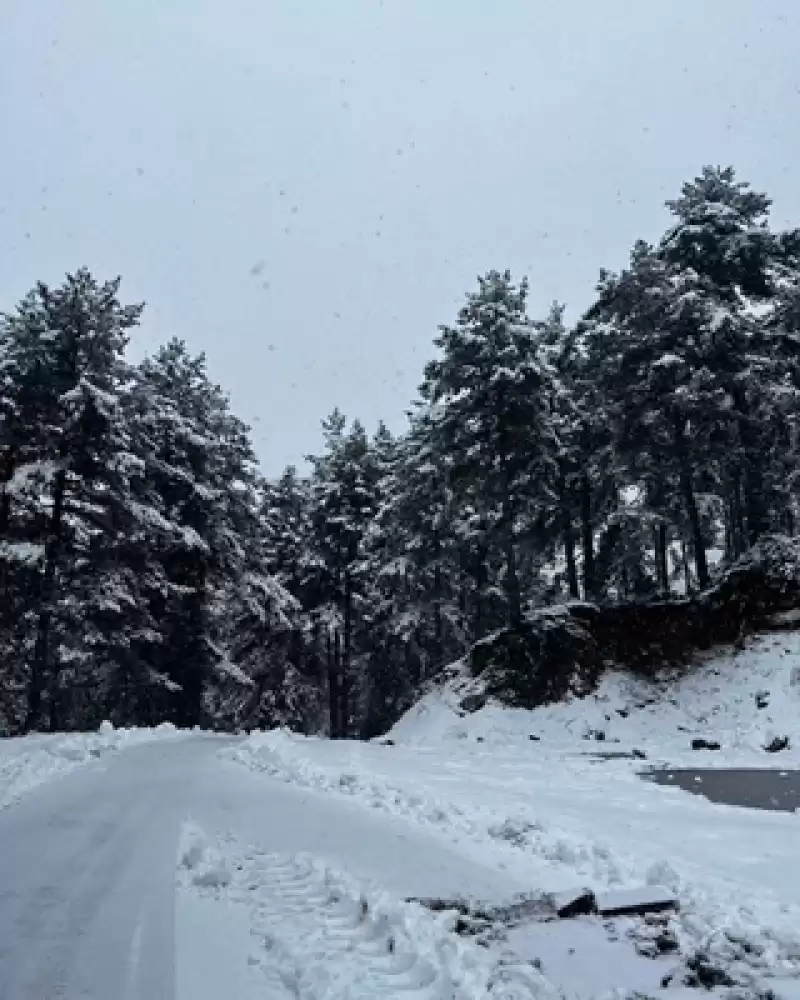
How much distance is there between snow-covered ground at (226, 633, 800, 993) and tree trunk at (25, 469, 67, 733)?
5.79m

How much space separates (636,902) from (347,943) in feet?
6.41

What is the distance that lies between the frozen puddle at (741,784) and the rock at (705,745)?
112 inches

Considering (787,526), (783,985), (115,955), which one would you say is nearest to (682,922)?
(783,985)

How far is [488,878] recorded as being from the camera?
6.12 meters

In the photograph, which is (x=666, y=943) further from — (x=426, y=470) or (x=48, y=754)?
(x=426, y=470)

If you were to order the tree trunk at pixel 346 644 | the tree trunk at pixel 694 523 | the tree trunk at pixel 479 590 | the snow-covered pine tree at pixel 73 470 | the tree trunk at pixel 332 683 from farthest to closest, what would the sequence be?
the tree trunk at pixel 332 683 < the tree trunk at pixel 479 590 < the tree trunk at pixel 346 644 < the tree trunk at pixel 694 523 < the snow-covered pine tree at pixel 73 470

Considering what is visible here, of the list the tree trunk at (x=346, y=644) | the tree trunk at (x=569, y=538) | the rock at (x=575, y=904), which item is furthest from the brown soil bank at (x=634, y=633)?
Answer: the rock at (x=575, y=904)

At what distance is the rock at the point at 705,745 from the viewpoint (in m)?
16.5

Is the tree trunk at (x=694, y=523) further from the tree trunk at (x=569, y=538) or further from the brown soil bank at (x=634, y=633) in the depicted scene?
the tree trunk at (x=569, y=538)

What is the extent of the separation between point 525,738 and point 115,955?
55.2 feet

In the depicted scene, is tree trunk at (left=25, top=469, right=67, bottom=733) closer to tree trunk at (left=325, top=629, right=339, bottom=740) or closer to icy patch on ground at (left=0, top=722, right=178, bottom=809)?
icy patch on ground at (left=0, top=722, right=178, bottom=809)

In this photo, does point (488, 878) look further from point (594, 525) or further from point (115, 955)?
point (594, 525)

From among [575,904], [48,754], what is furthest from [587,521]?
[575,904]

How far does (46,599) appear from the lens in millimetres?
19438
